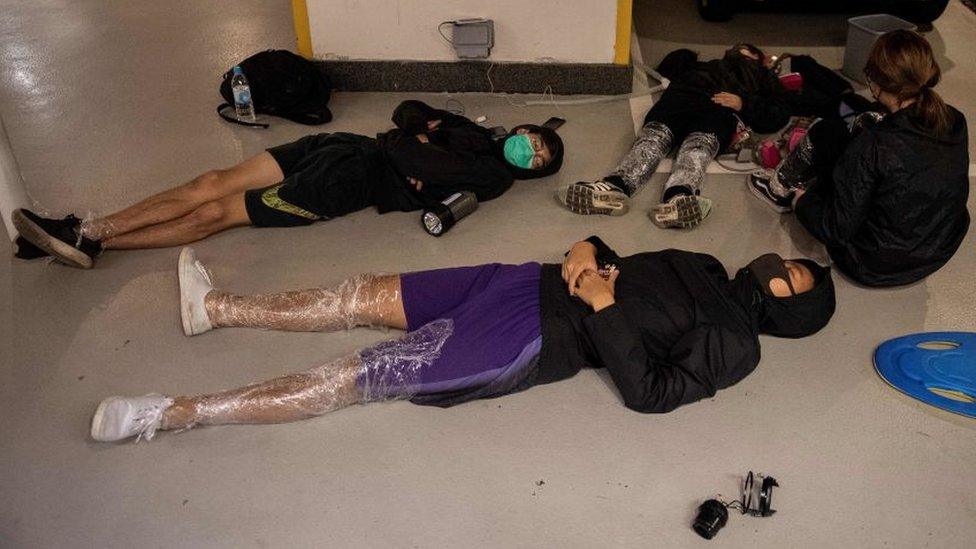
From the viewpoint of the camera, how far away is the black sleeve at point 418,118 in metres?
3.26

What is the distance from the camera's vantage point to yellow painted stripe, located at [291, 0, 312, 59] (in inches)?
155

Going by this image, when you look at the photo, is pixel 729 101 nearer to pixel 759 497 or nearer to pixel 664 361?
A: pixel 664 361

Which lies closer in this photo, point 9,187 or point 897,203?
point 897,203

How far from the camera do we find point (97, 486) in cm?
218

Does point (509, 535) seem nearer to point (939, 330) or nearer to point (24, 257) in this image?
point (939, 330)

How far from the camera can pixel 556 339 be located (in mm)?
2340

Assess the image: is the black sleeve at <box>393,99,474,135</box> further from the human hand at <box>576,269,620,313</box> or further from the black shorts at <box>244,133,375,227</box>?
the human hand at <box>576,269,620,313</box>

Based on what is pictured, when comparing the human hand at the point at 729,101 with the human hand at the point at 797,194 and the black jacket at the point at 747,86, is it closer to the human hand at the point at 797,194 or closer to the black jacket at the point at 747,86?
the black jacket at the point at 747,86

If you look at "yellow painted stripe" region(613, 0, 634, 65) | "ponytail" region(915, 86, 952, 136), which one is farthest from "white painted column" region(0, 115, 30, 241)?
"ponytail" region(915, 86, 952, 136)

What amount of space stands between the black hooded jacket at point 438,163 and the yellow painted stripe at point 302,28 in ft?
3.20

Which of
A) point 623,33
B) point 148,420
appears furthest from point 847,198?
point 148,420

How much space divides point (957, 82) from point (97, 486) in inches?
165

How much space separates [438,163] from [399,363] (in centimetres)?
101

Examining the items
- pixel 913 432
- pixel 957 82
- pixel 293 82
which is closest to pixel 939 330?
pixel 913 432
